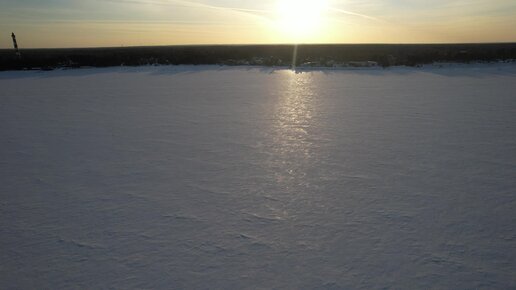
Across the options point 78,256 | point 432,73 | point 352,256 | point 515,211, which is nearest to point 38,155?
point 78,256

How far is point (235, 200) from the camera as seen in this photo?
8.90 feet

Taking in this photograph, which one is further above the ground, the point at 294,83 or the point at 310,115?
the point at 294,83

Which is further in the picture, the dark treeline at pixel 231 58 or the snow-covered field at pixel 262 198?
the dark treeline at pixel 231 58

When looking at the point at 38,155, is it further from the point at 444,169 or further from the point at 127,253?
the point at 444,169

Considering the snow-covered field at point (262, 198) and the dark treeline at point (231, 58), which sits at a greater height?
the dark treeline at point (231, 58)

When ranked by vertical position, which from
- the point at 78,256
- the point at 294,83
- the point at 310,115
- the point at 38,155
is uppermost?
the point at 294,83

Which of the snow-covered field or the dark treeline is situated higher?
the dark treeline

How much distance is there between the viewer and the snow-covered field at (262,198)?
1.90 meters

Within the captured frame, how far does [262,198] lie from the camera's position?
2.72 meters

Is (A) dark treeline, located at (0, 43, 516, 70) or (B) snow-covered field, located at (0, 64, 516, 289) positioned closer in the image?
(B) snow-covered field, located at (0, 64, 516, 289)

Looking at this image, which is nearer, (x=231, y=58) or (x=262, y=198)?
(x=262, y=198)

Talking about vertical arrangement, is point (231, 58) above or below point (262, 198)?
above

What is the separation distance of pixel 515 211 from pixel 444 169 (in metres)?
0.83

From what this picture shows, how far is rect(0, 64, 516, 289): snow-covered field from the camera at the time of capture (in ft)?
6.25
